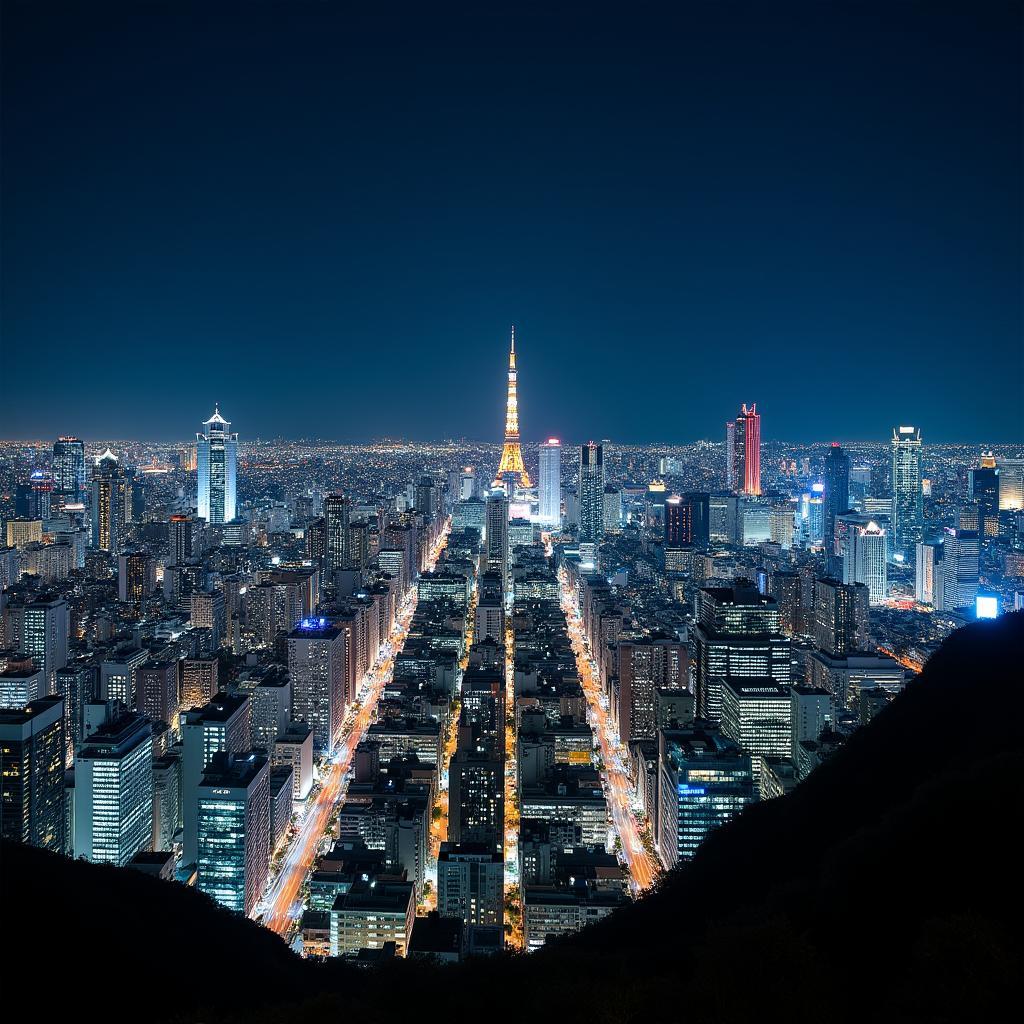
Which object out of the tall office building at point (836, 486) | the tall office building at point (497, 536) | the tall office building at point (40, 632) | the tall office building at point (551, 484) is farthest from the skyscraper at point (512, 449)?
the tall office building at point (40, 632)

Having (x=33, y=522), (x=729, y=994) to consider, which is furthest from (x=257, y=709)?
(x=33, y=522)

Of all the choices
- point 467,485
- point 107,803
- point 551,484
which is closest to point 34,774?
point 107,803

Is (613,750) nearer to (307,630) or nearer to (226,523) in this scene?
(307,630)

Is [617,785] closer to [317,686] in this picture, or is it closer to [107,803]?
[317,686]

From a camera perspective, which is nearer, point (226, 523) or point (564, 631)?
point (564, 631)

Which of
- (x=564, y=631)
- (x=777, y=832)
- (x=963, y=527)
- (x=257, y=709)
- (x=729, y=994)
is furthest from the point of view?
(x=963, y=527)

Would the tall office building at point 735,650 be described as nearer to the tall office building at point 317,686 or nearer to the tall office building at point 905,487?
the tall office building at point 317,686
